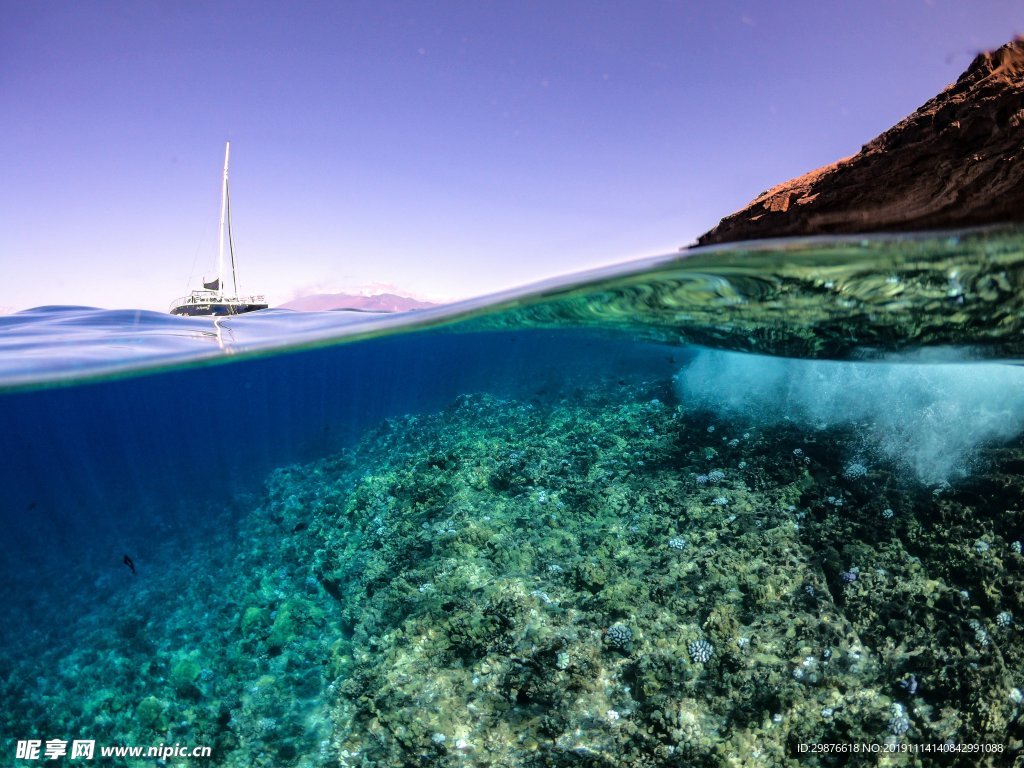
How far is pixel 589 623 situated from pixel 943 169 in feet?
20.2

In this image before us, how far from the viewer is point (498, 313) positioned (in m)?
10.2

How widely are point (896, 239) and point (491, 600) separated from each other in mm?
6469

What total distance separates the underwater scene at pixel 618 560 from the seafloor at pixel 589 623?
36mm

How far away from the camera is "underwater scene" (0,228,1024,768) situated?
191 inches

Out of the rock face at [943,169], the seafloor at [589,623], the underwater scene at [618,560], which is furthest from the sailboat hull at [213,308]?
the rock face at [943,169]

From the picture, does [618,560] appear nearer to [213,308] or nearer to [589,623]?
[589,623]

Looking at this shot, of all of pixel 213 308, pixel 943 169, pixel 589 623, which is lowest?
pixel 589 623

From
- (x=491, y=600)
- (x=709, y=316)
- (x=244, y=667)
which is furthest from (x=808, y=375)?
(x=244, y=667)

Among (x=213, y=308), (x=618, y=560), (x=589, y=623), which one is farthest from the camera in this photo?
(x=213, y=308)

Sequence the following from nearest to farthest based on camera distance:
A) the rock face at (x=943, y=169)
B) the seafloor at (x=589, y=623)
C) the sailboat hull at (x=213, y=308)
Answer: the rock face at (x=943, y=169), the seafloor at (x=589, y=623), the sailboat hull at (x=213, y=308)

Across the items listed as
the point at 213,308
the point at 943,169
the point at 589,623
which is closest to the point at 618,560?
the point at 589,623

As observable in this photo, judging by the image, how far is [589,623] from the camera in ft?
18.3

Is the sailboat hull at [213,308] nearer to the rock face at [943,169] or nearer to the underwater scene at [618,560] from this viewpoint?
the underwater scene at [618,560]

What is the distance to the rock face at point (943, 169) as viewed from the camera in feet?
13.5
